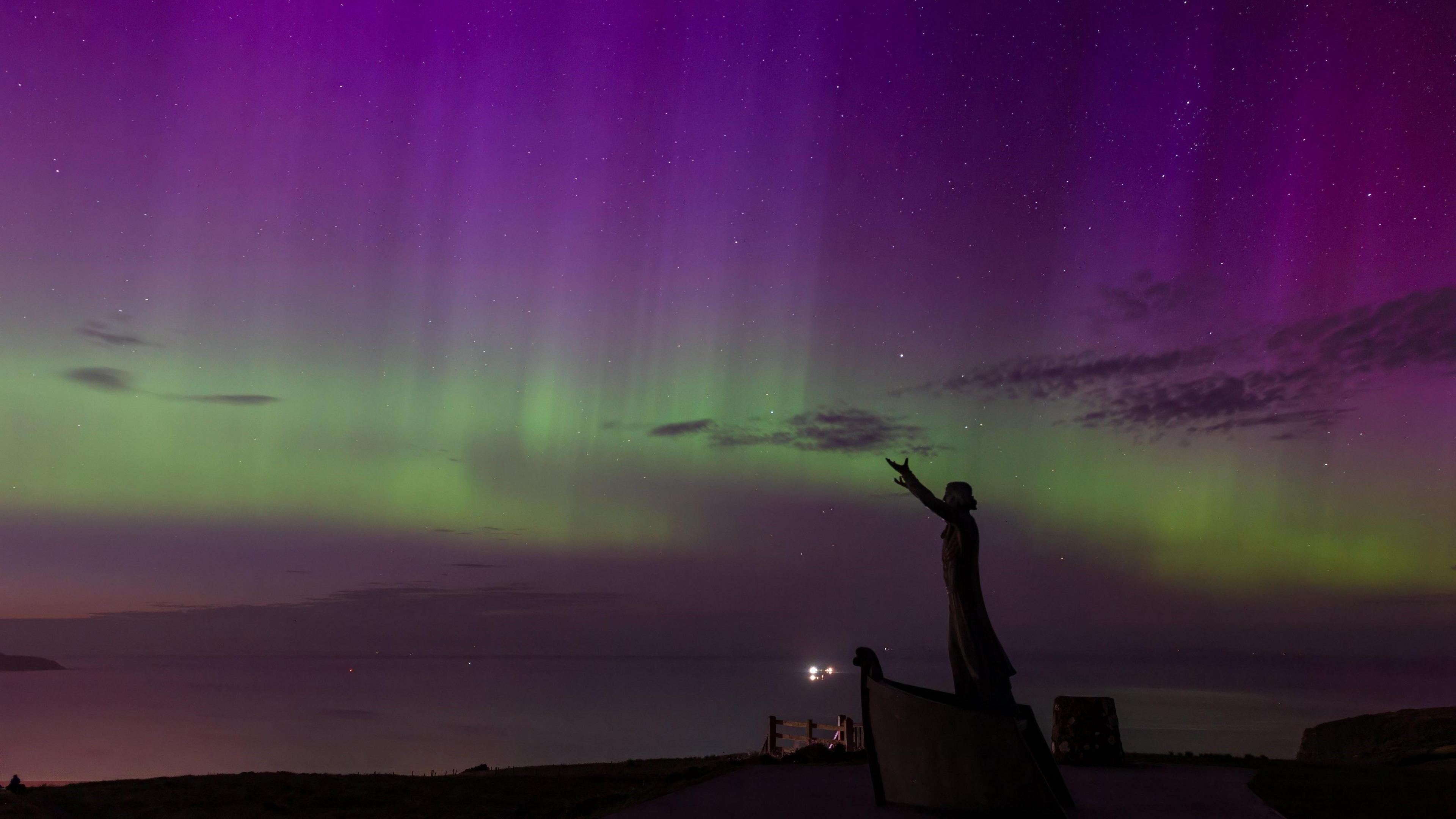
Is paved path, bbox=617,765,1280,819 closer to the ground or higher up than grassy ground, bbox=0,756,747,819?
higher up

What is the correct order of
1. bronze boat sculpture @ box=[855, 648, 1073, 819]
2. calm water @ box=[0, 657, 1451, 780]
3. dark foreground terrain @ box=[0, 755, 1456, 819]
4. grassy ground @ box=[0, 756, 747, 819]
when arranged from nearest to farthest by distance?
bronze boat sculpture @ box=[855, 648, 1073, 819] < dark foreground terrain @ box=[0, 755, 1456, 819] < grassy ground @ box=[0, 756, 747, 819] < calm water @ box=[0, 657, 1451, 780]

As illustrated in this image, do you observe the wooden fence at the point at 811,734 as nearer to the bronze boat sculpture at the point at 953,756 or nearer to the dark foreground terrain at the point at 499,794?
the dark foreground terrain at the point at 499,794

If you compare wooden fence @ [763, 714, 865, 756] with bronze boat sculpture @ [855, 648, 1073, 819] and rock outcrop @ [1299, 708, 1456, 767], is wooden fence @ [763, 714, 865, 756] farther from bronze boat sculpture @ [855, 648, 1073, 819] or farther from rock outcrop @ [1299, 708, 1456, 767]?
bronze boat sculpture @ [855, 648, 1073, 819]

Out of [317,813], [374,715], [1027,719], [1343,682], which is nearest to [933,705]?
[1027,719]

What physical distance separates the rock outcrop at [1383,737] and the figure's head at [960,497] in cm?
1181

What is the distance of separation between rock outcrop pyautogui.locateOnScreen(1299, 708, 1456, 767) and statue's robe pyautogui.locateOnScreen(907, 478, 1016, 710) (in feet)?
36.7

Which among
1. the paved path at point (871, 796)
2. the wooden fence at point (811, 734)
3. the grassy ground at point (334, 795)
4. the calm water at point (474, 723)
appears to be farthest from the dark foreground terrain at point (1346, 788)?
the calm water at point (474, 723)

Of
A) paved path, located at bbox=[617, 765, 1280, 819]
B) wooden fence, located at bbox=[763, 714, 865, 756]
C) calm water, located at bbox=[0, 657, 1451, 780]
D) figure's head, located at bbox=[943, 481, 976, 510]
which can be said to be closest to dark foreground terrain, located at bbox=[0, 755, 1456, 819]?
paved path, located at bbox=[617, 765, 1280, 819]

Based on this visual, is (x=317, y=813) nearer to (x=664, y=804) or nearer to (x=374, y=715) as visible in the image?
(x=664, y=804)

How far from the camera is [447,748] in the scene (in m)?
76.9

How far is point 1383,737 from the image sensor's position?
23.8 m

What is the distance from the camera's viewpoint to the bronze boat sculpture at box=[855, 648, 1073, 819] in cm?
995

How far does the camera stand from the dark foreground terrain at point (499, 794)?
12.3 m

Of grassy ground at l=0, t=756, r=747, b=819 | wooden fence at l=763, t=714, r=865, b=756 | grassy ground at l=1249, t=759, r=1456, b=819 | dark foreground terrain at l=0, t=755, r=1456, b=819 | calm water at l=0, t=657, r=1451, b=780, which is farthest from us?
calm water at l=0, t=657, r=1451, b=780
